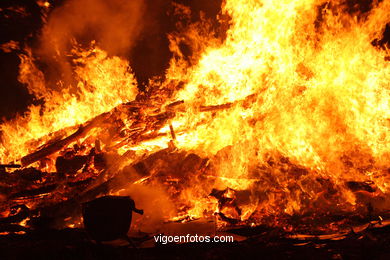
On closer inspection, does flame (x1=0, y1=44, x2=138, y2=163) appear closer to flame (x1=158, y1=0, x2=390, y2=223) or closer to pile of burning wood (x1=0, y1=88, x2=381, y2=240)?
pile of burning wood (x1=0, y1=88, x2=381, y2=240)

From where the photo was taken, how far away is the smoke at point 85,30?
10.1 m

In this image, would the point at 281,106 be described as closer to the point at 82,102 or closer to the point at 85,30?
the point at 82,102

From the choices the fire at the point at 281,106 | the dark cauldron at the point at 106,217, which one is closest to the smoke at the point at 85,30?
the fire at the point at 281,106

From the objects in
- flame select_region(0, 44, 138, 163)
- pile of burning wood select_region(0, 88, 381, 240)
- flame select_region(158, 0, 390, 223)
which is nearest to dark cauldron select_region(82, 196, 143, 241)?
pile of burning wood select_region(0, 88, 381, 240)

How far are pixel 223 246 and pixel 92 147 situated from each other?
469 cm

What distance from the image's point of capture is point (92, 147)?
7402 millimetres

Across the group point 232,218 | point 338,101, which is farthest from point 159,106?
point 338,101

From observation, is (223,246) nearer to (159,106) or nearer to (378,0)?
(159,106)

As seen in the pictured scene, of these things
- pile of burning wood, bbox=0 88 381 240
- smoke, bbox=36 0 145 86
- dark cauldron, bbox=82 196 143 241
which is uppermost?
smoke, bbox=36 0 145 86

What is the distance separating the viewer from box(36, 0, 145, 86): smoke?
33.0 feet

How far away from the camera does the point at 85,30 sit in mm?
10633

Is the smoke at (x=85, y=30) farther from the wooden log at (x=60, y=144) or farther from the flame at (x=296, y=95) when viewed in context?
the flame at (x=296, y=95)

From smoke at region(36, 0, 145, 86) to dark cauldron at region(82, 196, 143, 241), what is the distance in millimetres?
7885

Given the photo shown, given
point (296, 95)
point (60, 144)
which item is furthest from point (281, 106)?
point (60, 144)
